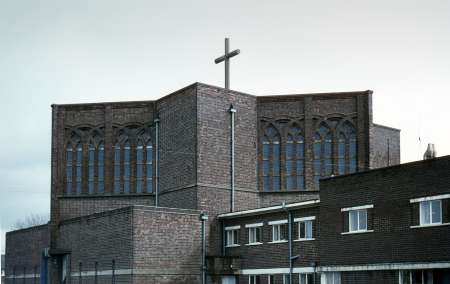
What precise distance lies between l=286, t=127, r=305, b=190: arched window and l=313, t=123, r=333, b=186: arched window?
2.70 feet

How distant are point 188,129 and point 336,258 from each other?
14523 millimetres

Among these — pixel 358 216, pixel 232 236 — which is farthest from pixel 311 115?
pixel 358 216

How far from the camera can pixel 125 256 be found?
38.6 m

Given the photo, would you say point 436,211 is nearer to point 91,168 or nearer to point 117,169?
point 117,169

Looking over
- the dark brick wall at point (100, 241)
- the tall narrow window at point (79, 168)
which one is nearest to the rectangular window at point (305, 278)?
the dark brick wall at point (100, 241)

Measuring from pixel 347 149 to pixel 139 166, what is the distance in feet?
44.2

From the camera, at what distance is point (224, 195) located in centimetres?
4366

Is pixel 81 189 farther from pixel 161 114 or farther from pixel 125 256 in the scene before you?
pixel 125 256

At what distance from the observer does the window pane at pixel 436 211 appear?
92.6ft

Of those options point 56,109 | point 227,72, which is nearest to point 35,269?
point 56,109

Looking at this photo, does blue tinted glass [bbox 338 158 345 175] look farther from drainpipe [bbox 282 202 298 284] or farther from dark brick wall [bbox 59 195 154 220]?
dark brick wall [bbox 59 195 154 220]

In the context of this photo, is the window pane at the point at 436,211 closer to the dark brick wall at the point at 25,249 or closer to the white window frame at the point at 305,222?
the white window frame at the point at 305,222

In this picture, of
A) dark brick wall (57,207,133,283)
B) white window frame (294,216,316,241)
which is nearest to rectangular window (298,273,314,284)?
white window frame (294,216,316,241)

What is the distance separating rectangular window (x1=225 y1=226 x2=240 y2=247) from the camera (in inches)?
1635
